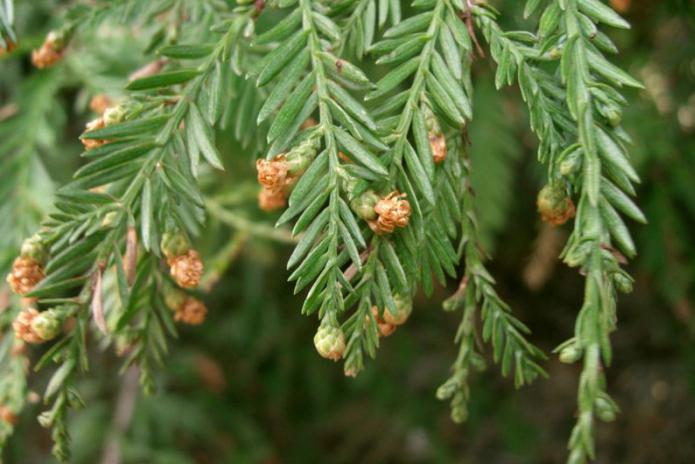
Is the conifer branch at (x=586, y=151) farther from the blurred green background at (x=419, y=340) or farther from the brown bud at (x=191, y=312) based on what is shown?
the blurred green background at (x=419, y=340)

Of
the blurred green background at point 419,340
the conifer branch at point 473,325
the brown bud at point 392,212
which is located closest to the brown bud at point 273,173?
the brown bud at point 392,212

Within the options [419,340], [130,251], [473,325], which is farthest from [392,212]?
[419,340]

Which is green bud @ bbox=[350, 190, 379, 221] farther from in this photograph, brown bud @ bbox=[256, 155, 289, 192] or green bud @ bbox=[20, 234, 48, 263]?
green bud @ bbox=[20, 234, 48, 263]

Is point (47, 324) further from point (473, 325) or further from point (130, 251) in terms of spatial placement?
point (473, 325)

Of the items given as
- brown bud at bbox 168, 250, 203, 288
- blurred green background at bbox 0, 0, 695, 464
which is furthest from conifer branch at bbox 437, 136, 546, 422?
blurred green background at bbox 0, 0, 695, 464

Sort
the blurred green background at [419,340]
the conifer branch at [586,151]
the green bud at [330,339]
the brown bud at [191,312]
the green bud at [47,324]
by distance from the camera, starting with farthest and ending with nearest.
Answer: the blurred green background at [419,340] < the brown bud at [191,312] < the green bud at [47,324] < the green bud at [330,339] < the conifer branch at [586,151]

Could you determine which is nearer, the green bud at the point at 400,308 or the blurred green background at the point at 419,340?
the green bud at the point at 400,308
